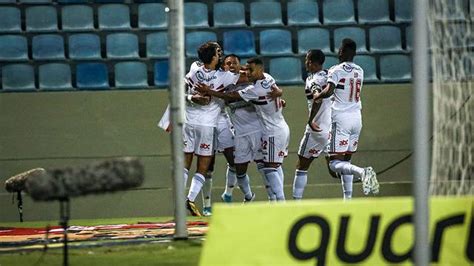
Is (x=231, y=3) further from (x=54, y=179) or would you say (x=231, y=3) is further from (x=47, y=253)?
(x=54, y=179)

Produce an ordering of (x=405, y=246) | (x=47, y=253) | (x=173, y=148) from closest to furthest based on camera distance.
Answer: (x=405, y=246), (x=47, y=253), (x=173, y=148)

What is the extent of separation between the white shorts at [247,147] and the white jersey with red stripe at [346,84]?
0.94 meters

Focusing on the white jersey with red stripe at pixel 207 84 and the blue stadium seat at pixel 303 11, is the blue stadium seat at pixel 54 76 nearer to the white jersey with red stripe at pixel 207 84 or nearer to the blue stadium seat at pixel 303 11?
the white jersey with red stripe at pixel 207 84

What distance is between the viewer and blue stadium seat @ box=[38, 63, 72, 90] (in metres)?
15.8

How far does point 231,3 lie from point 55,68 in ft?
8.25

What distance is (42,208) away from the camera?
15055 mm

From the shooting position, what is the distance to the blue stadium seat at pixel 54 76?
15758 millimetres

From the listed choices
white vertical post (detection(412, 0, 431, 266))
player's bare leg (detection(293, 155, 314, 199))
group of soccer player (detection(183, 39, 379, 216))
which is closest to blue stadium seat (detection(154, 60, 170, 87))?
group of soccer player (detection(183, 39, 379, 216))

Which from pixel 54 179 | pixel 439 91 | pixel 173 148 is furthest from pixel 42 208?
pixel 54 179

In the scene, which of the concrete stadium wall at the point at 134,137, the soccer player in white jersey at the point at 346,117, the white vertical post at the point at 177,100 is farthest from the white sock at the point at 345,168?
the white vertical post at the point at 177,100

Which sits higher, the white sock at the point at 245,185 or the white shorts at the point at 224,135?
the white shorts at the point at 224,135

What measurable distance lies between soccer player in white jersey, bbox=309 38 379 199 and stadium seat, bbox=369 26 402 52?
2702 millimetres

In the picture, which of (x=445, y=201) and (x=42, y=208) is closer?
(x=445, y=201)

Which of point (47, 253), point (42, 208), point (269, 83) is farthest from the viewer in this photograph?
point (42, 208)
